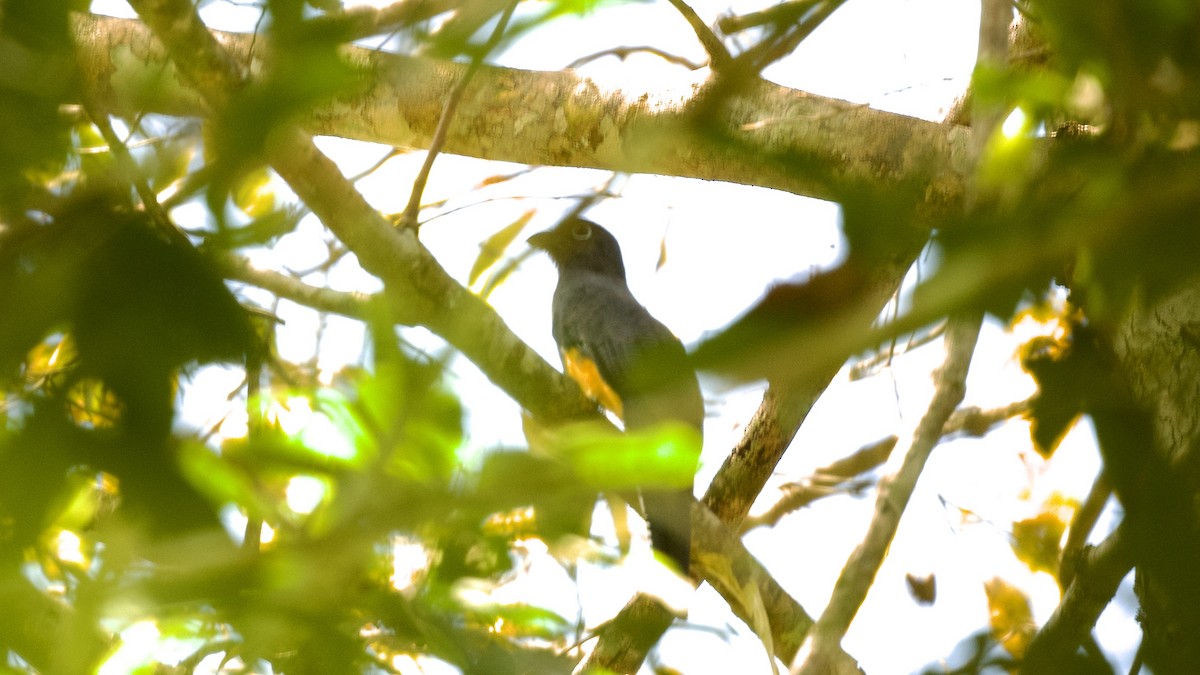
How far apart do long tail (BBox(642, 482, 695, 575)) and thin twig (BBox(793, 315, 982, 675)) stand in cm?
125

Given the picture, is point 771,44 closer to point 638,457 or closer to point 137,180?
point 638,457

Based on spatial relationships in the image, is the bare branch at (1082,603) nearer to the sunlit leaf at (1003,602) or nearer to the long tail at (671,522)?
the long tail at (671,522)

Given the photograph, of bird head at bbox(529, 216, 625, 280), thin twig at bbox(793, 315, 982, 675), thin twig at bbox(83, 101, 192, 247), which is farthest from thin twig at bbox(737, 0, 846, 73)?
bird head at bbox(529, 216, 625, 280)

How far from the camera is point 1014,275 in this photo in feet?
2.18

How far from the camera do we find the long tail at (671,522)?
2.51 meters

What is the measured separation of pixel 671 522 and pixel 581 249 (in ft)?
12.8

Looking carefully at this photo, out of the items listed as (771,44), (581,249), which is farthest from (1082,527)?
(581,249)

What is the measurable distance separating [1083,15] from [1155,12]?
5 centimetres

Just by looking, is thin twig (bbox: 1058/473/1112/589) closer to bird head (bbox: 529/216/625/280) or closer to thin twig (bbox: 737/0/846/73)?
thin twig (bbox: 737/0/846/73)

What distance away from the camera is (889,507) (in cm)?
98

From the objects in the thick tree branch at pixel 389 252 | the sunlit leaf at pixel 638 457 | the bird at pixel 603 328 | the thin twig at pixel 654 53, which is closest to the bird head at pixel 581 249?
the bird at pixel 603 328

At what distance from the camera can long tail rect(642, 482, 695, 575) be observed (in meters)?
2.51

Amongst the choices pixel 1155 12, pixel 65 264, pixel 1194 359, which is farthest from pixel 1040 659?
pixel 1194 359

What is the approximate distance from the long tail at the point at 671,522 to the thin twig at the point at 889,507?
125 cm
